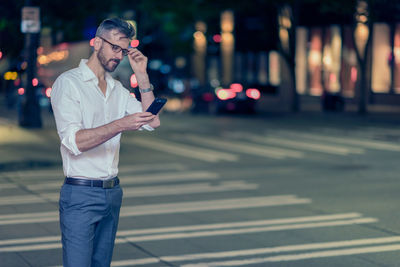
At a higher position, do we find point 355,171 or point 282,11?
point 282,11

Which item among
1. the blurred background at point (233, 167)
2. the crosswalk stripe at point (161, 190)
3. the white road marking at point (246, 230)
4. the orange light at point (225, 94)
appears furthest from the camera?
the orange light at point (225, 94)

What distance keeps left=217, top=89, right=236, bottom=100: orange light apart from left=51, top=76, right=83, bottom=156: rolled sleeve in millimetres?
31592

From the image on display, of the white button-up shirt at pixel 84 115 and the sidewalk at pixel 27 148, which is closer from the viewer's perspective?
the white button-up shirt at pixel 84 115

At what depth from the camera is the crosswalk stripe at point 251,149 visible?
58.4 feet

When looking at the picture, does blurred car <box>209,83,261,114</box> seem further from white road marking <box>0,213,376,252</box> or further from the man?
the man

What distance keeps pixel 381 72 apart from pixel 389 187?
102 ft

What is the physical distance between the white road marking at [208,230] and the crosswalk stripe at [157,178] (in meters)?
3.95

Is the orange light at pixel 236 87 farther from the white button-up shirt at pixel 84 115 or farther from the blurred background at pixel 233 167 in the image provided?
the white button-up shirt at pixel 84 115

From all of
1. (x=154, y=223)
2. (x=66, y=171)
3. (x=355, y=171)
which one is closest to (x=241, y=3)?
(x=355, y=171)

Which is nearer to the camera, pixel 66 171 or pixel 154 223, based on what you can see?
pixel 66 171

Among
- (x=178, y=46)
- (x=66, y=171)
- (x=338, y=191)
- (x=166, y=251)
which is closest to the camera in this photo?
(x=66, y=171)

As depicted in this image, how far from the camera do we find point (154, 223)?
9.38 metres

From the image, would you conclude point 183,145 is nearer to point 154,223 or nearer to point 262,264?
point 154,223

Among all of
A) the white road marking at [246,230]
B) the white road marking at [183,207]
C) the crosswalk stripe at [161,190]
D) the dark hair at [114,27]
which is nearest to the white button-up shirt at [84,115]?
the dark hair at [114,27]
